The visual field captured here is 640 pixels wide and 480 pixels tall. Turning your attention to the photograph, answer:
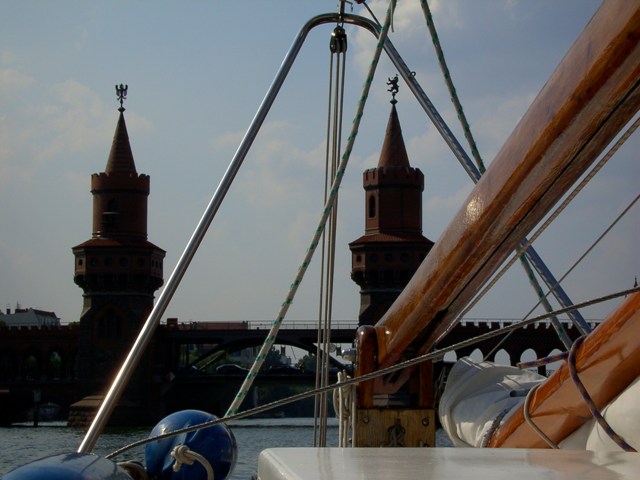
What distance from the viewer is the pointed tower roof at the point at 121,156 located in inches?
1286

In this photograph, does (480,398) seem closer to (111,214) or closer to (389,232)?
(389,232)

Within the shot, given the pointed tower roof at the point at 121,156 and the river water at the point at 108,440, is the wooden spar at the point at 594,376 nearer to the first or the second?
the river water at the point at 108,440

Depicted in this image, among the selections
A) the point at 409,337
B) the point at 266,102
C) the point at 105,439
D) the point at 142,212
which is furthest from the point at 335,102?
the point at 142,212

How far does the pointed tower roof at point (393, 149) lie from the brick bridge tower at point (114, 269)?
7.37 meters

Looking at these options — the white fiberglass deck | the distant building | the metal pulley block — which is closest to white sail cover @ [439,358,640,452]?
the white fiberglass deck

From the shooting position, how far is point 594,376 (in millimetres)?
1338

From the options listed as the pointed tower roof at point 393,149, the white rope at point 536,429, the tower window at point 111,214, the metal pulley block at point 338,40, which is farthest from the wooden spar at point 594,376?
the tower window at point 111,214

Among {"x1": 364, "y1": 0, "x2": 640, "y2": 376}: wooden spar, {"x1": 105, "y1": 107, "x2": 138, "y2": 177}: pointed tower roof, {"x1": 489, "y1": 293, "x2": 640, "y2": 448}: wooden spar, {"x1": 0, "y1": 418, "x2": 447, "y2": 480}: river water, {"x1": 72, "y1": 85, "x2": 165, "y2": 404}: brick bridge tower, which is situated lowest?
{"x1": 0, "y1": 418, "x2": 447, "y2": 480}: river water

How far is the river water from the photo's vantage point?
19391 mm

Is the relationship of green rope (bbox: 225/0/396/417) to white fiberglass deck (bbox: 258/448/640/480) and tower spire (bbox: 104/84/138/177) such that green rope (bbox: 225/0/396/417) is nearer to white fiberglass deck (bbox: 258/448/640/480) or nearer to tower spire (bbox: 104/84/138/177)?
white fiberglass deck (bbox: 258/448/640/480)

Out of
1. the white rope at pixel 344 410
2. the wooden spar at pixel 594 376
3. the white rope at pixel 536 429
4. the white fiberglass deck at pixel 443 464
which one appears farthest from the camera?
the white rope at pixel 344 410

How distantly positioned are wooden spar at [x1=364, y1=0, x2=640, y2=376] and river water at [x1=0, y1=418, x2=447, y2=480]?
46.6ft

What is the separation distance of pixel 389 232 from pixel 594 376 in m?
30.4

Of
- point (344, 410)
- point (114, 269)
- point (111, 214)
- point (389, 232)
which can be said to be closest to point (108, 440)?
point (114, 269)
